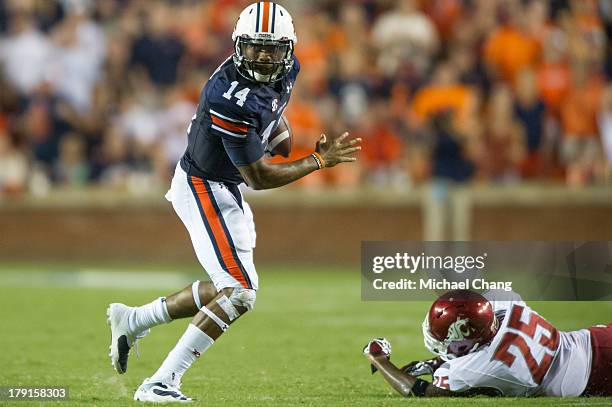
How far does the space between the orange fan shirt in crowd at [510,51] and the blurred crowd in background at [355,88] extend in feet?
0.06

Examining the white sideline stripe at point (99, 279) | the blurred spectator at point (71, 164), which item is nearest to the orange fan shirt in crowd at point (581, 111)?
the white sideline stripe at point (99, 279)

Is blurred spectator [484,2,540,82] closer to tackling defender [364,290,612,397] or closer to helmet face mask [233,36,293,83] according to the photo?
helmet face mask [233,36,293,83]

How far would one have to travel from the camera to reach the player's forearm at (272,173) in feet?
19.2

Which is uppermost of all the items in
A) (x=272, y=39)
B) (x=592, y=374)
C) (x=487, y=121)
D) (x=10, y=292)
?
(x=272, y=39)

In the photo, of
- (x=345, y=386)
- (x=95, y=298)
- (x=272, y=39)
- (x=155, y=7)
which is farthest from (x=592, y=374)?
(x=155, y=7)

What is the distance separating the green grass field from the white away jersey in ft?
0.33

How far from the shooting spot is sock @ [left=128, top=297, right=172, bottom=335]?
629cm

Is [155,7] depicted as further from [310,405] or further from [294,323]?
[310,405]

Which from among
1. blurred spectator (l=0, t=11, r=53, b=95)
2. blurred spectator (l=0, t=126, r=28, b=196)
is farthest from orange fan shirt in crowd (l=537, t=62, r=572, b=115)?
blurred spectator (l=0, t=126, r=28, b=196)

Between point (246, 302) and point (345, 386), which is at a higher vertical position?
point (246, 302)

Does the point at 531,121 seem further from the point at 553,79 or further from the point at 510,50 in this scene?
the point at 510,50

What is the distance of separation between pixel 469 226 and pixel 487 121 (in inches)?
50.8

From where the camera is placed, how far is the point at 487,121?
43.5 feet

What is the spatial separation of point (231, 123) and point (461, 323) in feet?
5.24
